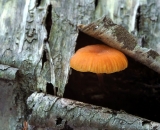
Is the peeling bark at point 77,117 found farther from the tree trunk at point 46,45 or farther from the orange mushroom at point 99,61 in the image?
the orange mushroom at point 99,61

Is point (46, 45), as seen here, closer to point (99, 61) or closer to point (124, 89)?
point (99, 61)

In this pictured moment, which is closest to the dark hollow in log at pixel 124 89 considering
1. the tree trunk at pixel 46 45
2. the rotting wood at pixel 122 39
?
the tree trunk at pixel 46 45

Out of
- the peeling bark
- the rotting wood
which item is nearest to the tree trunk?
the peeling bark

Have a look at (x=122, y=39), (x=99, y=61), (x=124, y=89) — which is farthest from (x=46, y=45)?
(x=124, y=89)

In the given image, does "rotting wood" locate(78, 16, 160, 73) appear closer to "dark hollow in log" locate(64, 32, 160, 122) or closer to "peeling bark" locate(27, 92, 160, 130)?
"dark hollow in log" locate(64, 32, 160, 122)

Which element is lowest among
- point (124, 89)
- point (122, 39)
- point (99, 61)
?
point (124, 89)

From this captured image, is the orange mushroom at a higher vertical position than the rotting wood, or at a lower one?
lower
